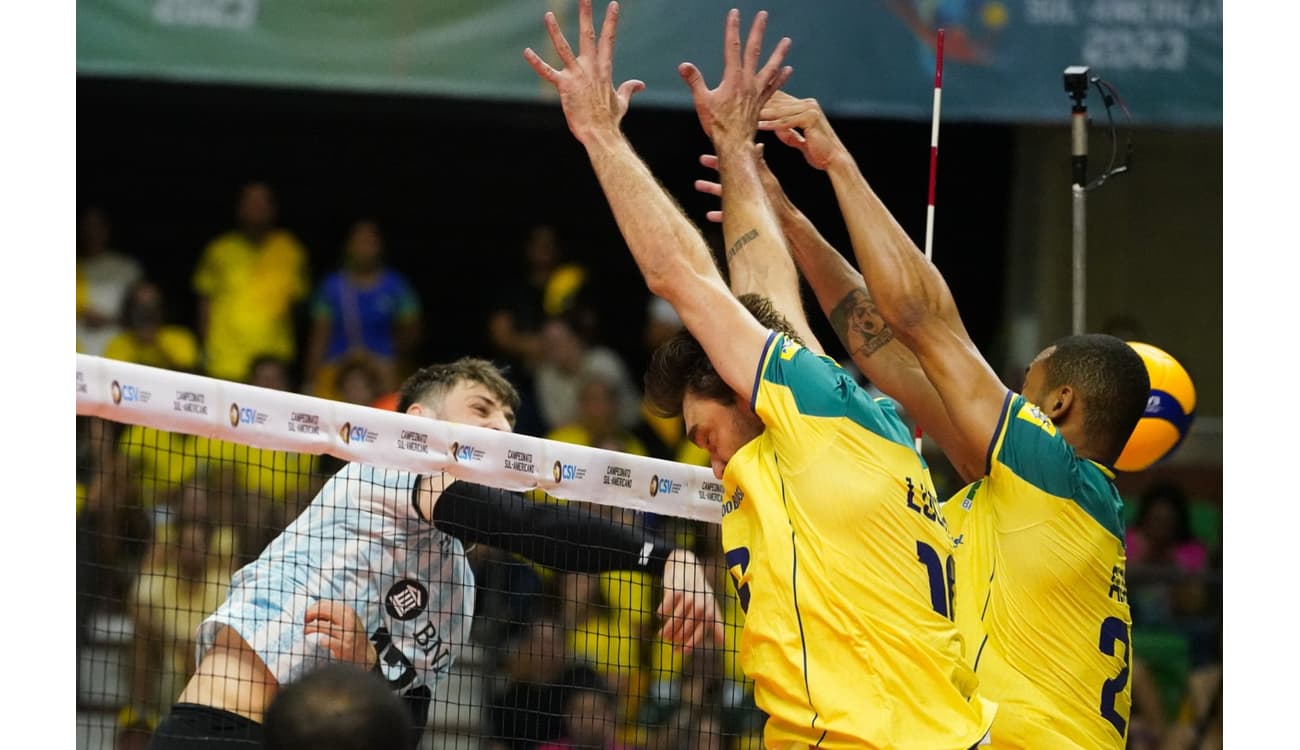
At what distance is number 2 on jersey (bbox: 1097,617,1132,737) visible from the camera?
5074mm

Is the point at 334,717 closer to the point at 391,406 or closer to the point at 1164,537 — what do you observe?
the point at 391,406

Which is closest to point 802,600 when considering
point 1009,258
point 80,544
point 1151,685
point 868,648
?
point 868,648

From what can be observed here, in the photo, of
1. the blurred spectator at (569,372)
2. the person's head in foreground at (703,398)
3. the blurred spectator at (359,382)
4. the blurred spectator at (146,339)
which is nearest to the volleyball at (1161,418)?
the person's head in foreground at (703,398)

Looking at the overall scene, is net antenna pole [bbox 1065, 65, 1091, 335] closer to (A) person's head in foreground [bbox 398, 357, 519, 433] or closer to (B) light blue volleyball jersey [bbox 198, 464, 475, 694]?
(A) person's head in foreground [bbox 398, 357, 519, 433]

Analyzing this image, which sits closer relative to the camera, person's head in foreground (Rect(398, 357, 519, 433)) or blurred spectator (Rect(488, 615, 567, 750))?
person's head in foreground (Rect(398, 357, 519, 433))

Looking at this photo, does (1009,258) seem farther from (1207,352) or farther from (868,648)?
(868,648)

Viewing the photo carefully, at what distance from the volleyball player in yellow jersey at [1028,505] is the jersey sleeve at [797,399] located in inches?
28.9

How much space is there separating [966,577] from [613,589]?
5444 millimetres

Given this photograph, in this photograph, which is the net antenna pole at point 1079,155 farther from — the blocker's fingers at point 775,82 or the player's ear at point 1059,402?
the blocker's fingers at point 775,82

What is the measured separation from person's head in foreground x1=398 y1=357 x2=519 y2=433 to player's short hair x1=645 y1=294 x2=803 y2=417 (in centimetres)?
148

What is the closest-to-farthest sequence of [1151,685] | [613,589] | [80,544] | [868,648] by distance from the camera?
[868,648] < [80,544] < [613,589] < [1151,685]

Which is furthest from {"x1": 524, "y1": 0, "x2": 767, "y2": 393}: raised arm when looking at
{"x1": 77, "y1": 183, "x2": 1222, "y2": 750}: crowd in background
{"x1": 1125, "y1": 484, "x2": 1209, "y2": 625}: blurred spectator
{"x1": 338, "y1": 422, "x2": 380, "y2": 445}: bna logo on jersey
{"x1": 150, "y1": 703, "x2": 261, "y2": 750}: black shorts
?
{"x1": 1125, "y1": 484, "x2": 1209, "y2": 625}: blurred spectator

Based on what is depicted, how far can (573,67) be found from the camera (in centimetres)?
479

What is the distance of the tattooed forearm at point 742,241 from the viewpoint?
198 inches
